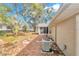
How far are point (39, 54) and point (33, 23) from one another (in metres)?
0.52

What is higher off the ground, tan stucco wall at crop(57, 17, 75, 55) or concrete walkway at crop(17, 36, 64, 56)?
tan stucco wall at crop(57, 17, 75, 55)

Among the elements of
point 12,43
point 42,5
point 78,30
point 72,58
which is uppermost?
point 42,5

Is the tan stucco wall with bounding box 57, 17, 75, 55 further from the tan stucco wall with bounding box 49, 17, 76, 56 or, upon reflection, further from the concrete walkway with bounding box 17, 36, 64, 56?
the concrete walkway with bounding box 17, 36, 64, 56

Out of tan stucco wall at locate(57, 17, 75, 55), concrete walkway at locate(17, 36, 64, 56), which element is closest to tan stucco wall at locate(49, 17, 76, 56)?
tan stucco wall at locate(57, 17, 75, 55)

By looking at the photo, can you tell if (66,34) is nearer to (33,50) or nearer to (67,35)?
(67,35)

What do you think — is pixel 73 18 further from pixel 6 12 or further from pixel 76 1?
pixel 6 12

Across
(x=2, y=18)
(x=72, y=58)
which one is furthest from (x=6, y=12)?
(x=72, y=58)

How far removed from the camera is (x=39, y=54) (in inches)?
119

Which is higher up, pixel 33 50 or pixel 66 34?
pixel 66 34

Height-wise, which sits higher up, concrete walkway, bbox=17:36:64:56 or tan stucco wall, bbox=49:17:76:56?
tan stucco wall, bbox=49:17:76:56

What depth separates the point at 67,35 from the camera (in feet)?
9.87

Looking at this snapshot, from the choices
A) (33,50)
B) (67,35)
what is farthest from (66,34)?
(33,50)

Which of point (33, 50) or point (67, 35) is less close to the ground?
point (67, 35)

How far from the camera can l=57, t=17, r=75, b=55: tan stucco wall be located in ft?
9.72
